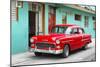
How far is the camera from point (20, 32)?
2965mm

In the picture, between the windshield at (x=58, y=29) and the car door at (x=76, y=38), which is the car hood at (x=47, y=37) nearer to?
the windshield at (x=58, y=29)

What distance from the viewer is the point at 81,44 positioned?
11.2 feet

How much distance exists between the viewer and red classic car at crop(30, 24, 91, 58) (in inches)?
123

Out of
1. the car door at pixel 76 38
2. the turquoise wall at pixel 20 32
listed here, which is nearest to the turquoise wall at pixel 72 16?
the car door at pixel 76 38

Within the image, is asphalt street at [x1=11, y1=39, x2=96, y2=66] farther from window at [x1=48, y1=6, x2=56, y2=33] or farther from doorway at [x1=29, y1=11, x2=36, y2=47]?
window at [x1=48, y1=6, x2=56, y2=33]

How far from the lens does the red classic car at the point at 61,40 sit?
312 cm

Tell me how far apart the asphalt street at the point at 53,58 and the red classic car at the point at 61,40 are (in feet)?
0.21

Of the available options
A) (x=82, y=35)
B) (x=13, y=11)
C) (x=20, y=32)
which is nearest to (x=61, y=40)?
(x=82, y=35)

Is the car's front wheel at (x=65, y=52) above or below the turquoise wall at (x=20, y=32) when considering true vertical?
below

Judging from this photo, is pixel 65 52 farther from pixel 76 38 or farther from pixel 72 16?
pixel 72 16

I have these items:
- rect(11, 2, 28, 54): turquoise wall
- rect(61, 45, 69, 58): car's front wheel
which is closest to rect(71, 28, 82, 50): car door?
rect(61, 45, 69, 58): car's front wheel

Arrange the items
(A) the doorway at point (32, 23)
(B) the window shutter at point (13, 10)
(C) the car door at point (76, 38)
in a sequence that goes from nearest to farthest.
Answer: (B) the window shutter at point (13, 10), (A) the doorway at point (32, 23), (C) the car door at point (76, 38)

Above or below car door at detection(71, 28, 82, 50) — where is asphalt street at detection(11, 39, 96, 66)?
below

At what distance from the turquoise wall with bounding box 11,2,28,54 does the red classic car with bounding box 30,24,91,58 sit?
13 centimetres
